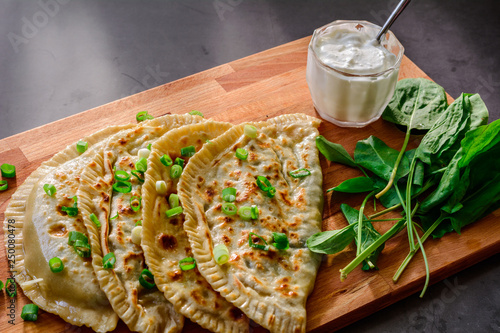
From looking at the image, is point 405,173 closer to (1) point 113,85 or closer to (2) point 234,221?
(2) point 234,221

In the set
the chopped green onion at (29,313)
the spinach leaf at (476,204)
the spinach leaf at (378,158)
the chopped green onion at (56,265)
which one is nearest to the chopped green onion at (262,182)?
the spinach leaf at (378,158)

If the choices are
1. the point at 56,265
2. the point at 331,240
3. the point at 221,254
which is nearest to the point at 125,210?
the point at 56,265

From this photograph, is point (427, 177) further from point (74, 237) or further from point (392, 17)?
point (74, 237)

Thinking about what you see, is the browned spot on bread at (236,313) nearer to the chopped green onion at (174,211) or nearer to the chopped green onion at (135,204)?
the chopped green onion at (174,211)

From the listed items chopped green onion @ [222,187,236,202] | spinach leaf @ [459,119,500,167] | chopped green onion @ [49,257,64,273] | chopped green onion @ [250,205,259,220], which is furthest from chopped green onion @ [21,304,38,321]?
spinach leaf @ [459,119,500,167]

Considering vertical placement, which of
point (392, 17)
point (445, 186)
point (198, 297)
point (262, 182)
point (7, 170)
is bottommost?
point (7, 170)

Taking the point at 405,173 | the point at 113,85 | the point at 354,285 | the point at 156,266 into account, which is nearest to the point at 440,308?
the point at 354,285
